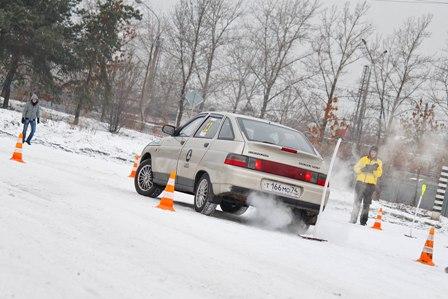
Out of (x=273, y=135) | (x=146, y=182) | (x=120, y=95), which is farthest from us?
(x=120, y=95)

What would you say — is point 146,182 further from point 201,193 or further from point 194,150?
point 201,193

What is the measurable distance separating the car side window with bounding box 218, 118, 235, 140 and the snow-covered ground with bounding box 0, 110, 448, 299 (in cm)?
127

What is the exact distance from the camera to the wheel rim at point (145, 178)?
11.3 meters

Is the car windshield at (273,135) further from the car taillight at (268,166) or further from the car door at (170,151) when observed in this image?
the car door at (170,151)

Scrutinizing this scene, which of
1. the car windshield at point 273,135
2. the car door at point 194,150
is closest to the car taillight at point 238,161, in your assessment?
the car windshield at point 273,135

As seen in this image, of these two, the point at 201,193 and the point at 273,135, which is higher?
the point at 273,135

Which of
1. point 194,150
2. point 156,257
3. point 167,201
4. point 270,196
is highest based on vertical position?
point 194,150

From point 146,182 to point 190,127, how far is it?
131 cm

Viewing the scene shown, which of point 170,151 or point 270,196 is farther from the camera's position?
point 170,151

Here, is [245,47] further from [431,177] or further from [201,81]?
[431,177]

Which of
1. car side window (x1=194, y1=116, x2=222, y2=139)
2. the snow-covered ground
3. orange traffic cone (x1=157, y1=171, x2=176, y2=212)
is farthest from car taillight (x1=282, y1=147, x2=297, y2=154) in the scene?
orange traffic cone (x1=157, y1=171, x2=176, y2=212)

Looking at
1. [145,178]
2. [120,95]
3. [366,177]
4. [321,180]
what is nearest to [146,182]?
[145,178]

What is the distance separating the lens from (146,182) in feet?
37.3

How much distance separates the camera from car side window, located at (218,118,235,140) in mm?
9547
